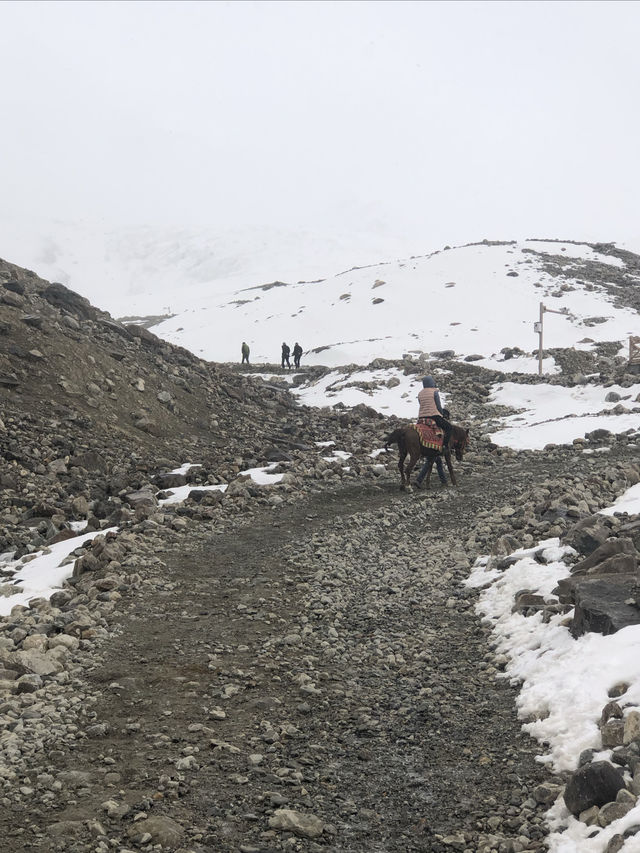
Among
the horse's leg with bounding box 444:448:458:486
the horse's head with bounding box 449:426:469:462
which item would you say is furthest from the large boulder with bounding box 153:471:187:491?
the horse's head with bounding box 449:426:469:462

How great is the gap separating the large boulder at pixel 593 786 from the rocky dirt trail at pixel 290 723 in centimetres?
29

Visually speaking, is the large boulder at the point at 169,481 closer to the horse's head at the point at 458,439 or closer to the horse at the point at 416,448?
the horse at the point at 416,448

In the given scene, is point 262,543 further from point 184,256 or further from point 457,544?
point 184,256

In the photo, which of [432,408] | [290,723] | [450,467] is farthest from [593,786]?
[432,408]

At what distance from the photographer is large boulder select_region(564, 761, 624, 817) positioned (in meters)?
4.78

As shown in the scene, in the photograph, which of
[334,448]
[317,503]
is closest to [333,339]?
[334,448]

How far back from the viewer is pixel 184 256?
478 ft

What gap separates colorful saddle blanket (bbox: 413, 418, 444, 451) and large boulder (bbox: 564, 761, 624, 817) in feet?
38.5

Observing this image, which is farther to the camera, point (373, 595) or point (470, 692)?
point (373, 595)

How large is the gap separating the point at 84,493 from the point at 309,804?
10.7 metres

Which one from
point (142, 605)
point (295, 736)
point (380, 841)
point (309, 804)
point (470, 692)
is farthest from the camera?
point (142, 605)

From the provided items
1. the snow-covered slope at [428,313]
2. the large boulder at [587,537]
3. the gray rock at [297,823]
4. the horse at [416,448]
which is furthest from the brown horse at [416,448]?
the snow-covered slope at [428,313]

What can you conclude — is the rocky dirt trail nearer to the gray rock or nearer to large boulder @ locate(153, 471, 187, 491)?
the gray rock

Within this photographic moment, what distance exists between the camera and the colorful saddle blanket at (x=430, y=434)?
1656 cm
